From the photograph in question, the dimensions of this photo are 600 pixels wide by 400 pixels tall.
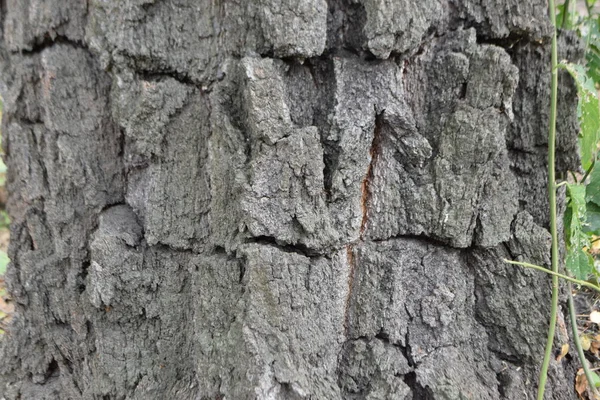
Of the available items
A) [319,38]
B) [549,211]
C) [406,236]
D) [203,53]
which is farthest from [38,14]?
[549,211]

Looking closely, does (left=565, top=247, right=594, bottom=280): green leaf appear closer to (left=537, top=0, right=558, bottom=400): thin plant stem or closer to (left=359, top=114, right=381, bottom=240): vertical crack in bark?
(left=537, top=0, right=558, bottom=400): thin plant stem

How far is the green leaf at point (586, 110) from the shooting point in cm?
108

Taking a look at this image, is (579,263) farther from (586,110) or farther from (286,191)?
(286,191)

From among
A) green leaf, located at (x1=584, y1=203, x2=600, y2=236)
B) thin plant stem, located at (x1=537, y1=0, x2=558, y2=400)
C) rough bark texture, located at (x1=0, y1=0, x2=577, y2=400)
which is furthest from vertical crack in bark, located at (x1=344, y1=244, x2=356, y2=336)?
green leaf, located at (x1=584, y1=203, x2=600, y2=236)

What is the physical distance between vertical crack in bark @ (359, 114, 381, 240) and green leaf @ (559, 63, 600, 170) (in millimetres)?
465

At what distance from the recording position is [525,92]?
112 centimetres

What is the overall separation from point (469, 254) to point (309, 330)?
450 millimetres

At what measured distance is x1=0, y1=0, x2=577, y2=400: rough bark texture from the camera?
0.95 m

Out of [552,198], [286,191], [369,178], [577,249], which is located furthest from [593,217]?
[286,191]

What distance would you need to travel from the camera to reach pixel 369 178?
1035mm

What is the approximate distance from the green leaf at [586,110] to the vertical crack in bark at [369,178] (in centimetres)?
47

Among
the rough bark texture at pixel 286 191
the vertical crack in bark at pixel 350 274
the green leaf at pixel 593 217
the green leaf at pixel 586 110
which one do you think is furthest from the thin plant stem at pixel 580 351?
the vertical crack in bark at pixel 350 274

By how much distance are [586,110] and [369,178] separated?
23.0 inches

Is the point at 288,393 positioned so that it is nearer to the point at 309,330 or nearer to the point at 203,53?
the point at 309,330
